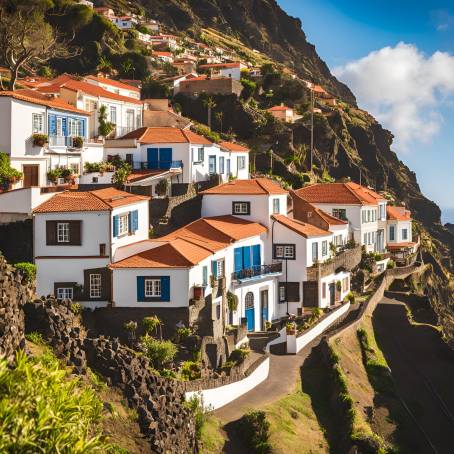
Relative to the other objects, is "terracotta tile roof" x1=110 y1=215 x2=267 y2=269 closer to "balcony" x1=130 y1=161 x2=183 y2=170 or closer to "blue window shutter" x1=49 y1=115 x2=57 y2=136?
"balcony" x1=130 y1=161 x2=183 y2=170

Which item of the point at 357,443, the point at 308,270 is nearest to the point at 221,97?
the point at 308,270

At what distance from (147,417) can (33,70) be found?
79185mm

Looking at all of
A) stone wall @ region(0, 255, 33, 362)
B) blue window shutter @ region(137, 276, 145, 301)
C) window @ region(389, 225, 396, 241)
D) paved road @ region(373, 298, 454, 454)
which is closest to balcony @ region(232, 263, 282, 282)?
paved road @ region(373, 298, 454, 454)

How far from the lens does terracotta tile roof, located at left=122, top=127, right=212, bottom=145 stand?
205 ft

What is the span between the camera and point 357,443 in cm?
3462

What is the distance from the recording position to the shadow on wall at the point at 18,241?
138 feet

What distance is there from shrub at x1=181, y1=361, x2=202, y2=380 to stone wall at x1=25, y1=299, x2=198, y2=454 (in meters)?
4.97

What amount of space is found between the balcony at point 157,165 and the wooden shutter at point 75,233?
67.5ft

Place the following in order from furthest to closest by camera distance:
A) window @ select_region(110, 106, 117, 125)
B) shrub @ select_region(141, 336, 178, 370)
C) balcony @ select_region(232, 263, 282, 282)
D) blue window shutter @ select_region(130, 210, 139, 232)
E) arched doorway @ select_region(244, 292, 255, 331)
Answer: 1. window @ select_region(110, 106, 117, 125)
2. arched doorway @ select_region(244, 292, 255, 331)
3. balcony @ select_region(232, 263, 282, 282)
4. blue window shutter @ select_region(130, 210, 139, 232)
5. shrub @ select_region(141, 336, 178, 370)

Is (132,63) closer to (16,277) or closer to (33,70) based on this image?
(33,70)

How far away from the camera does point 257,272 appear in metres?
52.3

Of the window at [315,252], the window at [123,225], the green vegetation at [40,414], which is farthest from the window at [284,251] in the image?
the green vegetation at [40,414]

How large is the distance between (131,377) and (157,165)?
35552mm

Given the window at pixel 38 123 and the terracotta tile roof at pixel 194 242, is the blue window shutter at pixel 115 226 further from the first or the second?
the window at pixel 38 123
